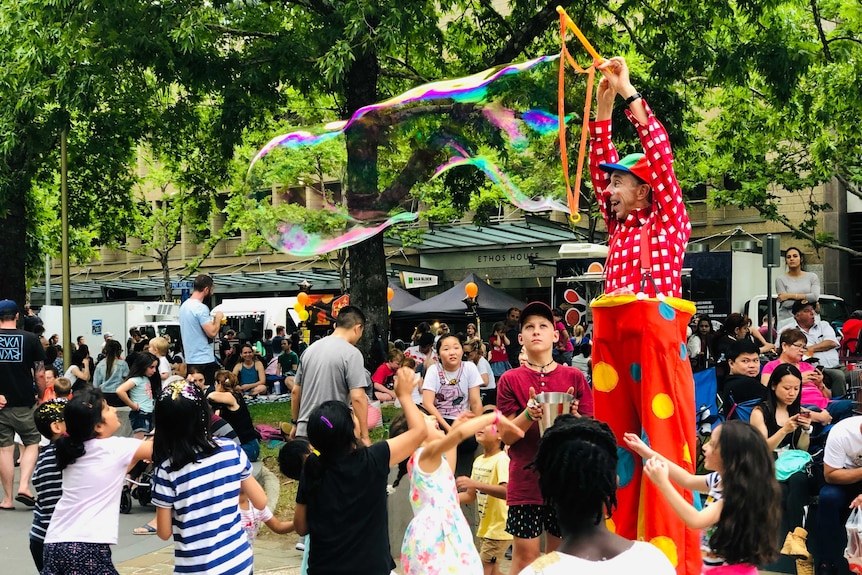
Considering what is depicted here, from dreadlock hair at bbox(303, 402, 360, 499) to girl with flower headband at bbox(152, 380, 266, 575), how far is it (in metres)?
0.44

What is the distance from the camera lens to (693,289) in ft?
68.9

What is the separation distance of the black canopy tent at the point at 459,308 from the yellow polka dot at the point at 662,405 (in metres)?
19.0

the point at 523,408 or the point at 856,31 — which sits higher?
the point at 856,31

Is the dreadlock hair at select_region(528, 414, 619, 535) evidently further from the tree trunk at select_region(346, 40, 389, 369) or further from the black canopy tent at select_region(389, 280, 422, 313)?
the black canopy tent at select_region(389, 280, 422, 313)

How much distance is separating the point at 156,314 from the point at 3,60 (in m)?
17.0

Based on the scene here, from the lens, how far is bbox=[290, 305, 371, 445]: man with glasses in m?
7.68

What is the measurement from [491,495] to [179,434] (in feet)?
7.74

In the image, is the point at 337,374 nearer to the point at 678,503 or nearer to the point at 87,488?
the point at 87,488

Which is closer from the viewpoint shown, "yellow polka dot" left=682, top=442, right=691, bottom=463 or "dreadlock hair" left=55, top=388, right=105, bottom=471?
"yellow polka dot" left=682, top=442, right=691, bottom=463

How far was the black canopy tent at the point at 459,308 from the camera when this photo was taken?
2392 centimetres

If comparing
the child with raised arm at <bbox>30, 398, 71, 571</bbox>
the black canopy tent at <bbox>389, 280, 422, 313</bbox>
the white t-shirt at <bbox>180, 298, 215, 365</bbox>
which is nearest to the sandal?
the white t-shirt at <bbox>180, 298, 215, 365</bbox>

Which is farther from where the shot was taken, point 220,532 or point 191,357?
point 191,357

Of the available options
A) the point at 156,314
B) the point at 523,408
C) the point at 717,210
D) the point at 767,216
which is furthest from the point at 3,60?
the point at 717,210

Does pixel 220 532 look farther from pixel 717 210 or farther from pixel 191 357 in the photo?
pixel 717 210
